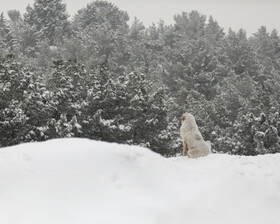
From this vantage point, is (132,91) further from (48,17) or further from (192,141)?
(48,17)

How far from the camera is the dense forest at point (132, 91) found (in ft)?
78.4

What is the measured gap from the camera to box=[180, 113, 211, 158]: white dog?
1134cm

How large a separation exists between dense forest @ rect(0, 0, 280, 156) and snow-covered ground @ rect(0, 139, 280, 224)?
1635 centimetres

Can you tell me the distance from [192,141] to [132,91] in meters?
17.9

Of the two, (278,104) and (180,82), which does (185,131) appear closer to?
(278,104)

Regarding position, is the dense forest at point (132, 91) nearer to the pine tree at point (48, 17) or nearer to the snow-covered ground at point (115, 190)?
the pine tree at point (48, 17)

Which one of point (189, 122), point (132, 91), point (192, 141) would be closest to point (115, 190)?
point (192, 141)

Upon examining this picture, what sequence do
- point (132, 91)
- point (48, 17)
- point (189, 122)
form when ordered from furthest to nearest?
point (48, 17)
point (132, 91)
point (189, 122)

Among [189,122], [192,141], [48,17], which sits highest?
[48,17]

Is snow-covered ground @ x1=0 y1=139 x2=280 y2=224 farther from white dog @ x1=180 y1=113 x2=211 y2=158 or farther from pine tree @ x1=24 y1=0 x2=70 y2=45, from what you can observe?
pine tree @ x1=24 y1=0 x2=70 y2=45

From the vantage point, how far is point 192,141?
11.5 metres

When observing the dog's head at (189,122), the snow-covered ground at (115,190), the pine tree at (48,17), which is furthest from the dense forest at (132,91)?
the snow-covered ground at (115,190)

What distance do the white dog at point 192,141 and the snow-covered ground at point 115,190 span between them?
4236 mm

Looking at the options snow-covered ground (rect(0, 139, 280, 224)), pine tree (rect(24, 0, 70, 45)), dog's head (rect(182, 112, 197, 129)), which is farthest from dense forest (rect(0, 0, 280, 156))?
snow-covered ground (rect(0, 139, 280, 224))
